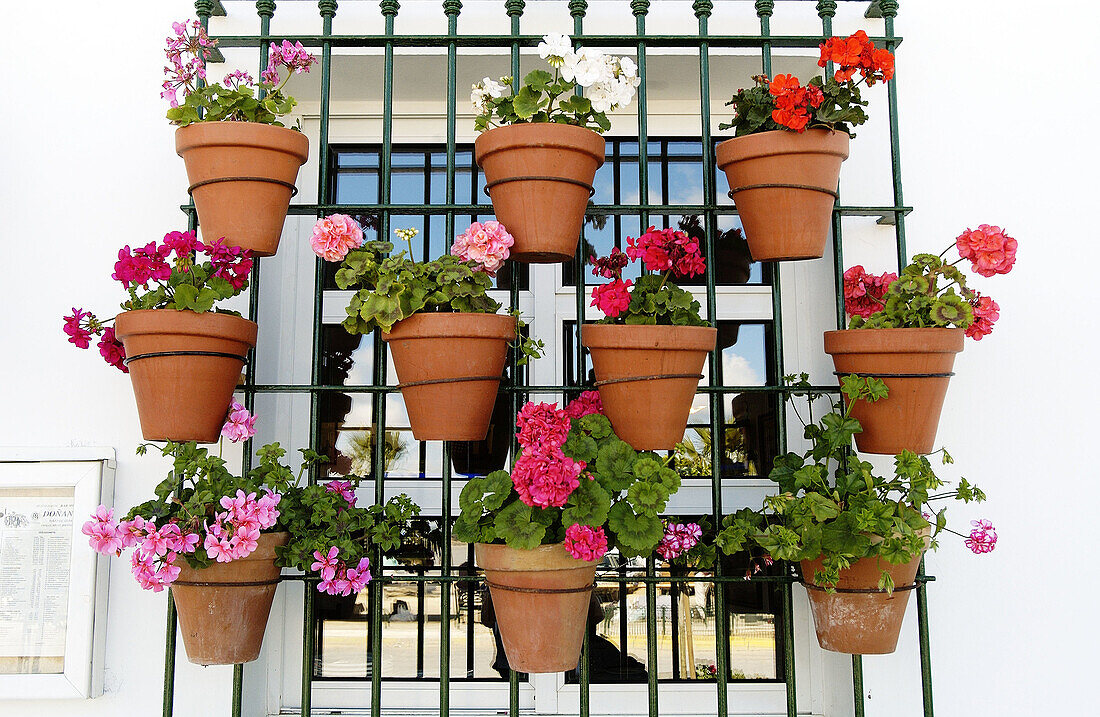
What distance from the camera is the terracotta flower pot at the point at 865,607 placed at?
65.9 inches

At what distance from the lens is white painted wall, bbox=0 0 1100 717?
191 centimetres

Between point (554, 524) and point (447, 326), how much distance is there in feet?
1.49

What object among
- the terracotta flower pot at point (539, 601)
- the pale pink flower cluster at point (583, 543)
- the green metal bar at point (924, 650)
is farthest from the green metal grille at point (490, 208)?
the pale pink flower cluster at point (583, 543)

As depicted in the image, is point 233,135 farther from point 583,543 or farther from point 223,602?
point 583,543

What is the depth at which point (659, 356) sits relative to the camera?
1695mm

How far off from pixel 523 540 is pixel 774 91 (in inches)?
41.5

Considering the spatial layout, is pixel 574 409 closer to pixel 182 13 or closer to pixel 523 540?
pixel 523 540

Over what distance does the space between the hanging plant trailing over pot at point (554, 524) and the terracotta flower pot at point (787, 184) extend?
1.88 ft

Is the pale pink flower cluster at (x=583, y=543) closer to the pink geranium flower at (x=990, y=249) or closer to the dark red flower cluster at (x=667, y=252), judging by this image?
the dark red flower cluster at (x=667, y=252)

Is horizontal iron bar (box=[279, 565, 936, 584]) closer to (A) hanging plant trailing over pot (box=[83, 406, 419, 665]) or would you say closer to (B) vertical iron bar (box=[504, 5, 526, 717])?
(A) hanging plant trailing over pot (box=[83, 406, 419, 665])

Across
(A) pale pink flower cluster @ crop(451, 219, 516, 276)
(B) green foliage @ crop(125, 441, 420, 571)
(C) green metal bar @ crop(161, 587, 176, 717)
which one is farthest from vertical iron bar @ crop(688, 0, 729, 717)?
(C) green metal bar @ crop(161, 587, 176, 717)

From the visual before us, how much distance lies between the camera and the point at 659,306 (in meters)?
1.73

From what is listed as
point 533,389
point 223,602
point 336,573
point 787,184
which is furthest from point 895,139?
point 223,602

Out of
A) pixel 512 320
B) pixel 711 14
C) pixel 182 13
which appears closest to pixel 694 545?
pixel 512 320
